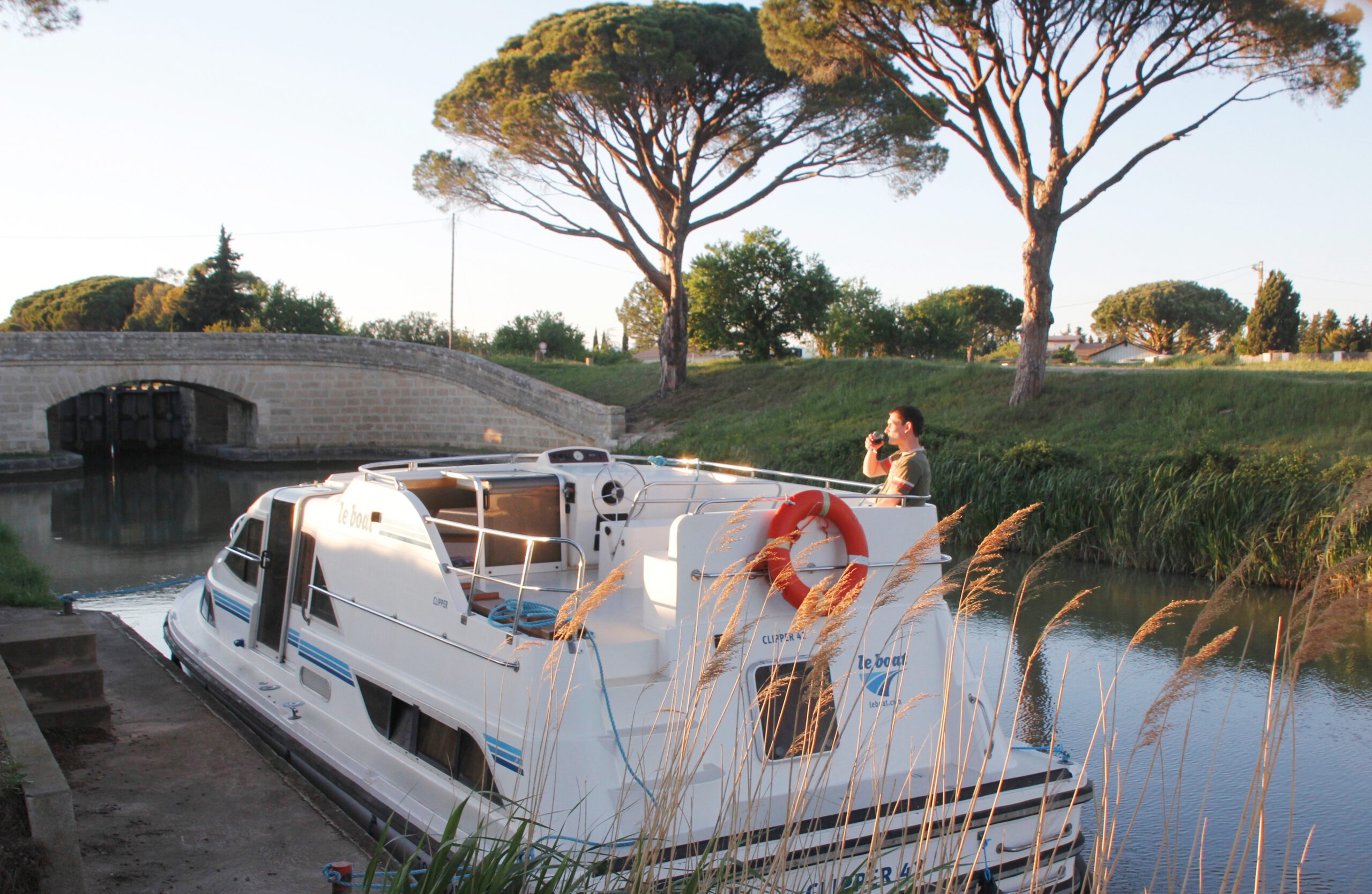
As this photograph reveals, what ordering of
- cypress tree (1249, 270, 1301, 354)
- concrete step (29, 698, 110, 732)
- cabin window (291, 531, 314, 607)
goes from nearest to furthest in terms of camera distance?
1. concrete step (29, 698, 110, 732)
2. cabin window (291, 531, 314, 607)
3. cypress tree (1249, 270, 1301, 354)

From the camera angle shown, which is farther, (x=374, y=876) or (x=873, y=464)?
(x=873, y=464)

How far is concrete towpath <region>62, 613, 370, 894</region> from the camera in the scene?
13.5 feet

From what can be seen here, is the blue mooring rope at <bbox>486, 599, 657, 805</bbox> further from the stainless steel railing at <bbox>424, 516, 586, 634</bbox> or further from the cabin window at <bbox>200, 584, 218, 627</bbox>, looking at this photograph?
the cabin window at <bbox>200, 584, 218, 627</bbox>

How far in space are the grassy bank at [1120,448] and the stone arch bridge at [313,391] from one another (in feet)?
15.5

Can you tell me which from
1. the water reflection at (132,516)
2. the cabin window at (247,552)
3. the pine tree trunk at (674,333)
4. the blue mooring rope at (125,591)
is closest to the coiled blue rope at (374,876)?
the cabin window at (247,552)

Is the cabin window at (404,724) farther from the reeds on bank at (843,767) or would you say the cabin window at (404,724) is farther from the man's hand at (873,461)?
the man's hand at (873,461)

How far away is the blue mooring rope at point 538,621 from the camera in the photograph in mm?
4305

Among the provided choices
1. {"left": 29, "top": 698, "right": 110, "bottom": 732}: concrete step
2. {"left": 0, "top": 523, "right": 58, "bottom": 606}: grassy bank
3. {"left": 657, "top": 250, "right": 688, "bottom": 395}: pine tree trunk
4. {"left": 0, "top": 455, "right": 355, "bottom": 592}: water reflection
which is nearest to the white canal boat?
{"left": 29, "top": 698, "right": 110, "bottom": 732}: concrete step

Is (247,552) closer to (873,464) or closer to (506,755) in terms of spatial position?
(506,755)

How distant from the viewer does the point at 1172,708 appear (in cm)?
616

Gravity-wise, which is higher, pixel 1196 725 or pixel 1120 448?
→ pixel 1120 448

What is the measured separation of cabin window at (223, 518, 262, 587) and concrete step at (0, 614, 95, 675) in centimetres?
127

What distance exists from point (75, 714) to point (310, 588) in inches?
54.8

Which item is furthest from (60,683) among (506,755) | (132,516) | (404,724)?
(132,516)
